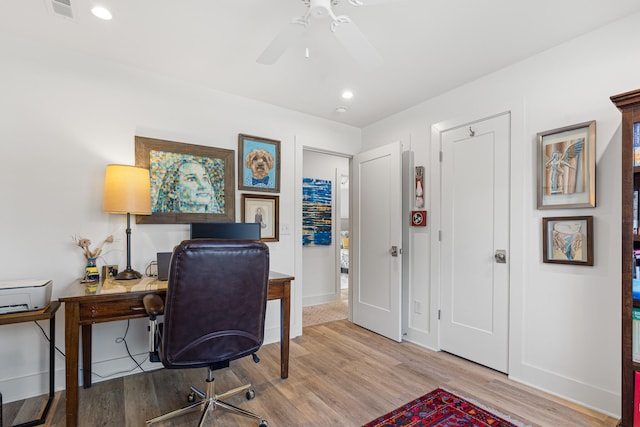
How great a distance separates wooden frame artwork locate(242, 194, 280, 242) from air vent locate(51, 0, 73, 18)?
1.77 meters

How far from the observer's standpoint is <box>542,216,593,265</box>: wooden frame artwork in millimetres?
2068

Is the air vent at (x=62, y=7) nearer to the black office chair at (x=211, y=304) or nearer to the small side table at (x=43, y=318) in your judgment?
the black office chair at (x=211, y=304)

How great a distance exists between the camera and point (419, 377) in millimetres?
2490

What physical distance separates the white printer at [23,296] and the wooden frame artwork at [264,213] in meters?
1.57

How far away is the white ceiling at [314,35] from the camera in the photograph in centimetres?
186

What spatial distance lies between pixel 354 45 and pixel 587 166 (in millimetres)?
1741

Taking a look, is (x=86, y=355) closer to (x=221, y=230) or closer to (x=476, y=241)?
(x=221, y=230)

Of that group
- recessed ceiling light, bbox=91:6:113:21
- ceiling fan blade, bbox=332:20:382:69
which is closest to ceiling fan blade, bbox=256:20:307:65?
ceiling fan blade, bbox=332:20:382:69

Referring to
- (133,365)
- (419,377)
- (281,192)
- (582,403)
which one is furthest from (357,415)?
(281,192)

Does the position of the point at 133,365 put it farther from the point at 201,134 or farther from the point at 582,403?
the point at 582,403

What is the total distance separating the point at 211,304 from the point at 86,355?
1.45m

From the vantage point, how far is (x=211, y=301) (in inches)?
64.8

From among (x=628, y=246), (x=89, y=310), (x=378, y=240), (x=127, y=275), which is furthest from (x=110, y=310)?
(x=628, y=246)

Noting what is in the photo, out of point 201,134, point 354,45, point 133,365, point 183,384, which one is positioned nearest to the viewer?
point 354,45
